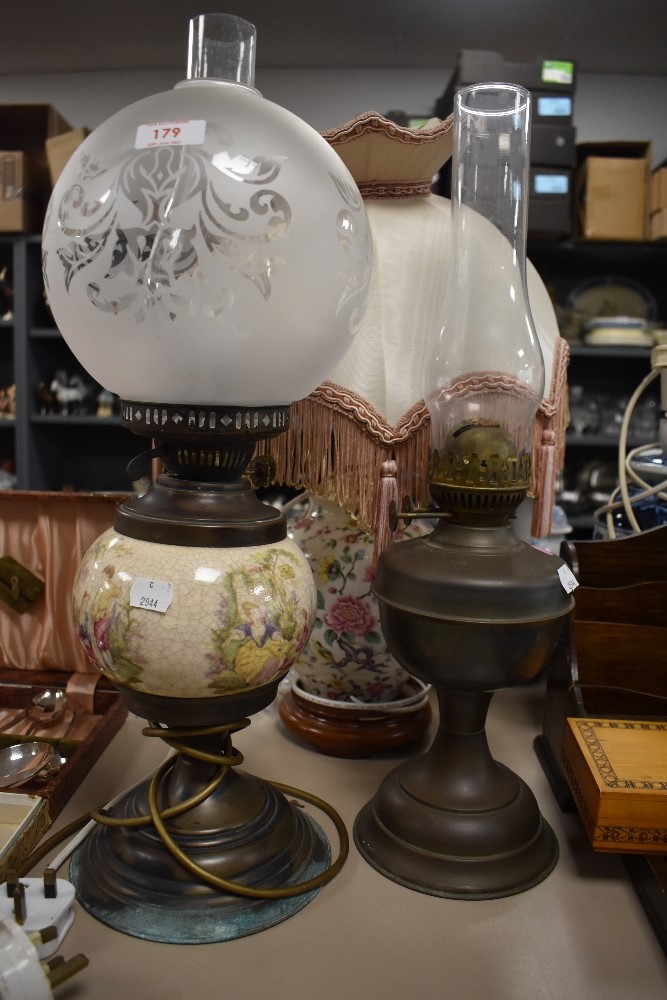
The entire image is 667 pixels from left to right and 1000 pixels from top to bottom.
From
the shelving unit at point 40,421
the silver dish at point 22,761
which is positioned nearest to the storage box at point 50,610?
the silver dish at point 22,761

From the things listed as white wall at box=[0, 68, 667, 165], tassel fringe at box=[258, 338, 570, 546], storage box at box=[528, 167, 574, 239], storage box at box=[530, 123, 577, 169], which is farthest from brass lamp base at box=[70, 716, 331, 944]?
white wall at box=[0, 68, 667, 165]

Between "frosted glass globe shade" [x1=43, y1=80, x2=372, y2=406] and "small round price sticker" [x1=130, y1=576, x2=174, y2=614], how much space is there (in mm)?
174

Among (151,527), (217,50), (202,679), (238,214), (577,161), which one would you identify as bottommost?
(202,679)

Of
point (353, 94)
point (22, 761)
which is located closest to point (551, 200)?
point (353, 94)

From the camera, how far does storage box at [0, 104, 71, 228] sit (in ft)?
8.64

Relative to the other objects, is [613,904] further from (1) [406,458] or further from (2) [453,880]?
(1) [406,458]

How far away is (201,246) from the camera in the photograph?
64cm

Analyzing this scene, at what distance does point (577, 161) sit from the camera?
2598mm

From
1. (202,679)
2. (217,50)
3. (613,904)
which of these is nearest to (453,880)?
(613,904)

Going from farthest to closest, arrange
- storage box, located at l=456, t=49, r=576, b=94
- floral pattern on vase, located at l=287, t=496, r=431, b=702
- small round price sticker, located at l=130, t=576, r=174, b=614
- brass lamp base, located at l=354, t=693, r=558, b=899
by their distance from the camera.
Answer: storage box, located at l=456, t=49, r=576, b=94 → floral pattern on vase, located at l=287, t=496, r=431, b=702 → brass lamp base, located at l=354, t=693, r=558, b=899 → small round price sticker, located at l=130, t=576, r=174, b=614

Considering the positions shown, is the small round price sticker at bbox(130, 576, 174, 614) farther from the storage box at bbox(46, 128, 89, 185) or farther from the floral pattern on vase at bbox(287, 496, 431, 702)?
the storage box at bbox(46, 128, 89, 185)

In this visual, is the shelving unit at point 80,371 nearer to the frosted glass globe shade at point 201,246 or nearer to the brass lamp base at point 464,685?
the brass lamp base at point 464,685

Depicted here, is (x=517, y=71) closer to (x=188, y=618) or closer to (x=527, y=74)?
(x=527, y=74)

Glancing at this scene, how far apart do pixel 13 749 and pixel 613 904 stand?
72 cm
